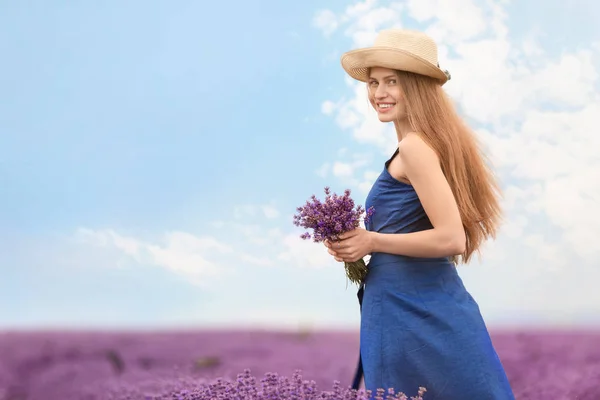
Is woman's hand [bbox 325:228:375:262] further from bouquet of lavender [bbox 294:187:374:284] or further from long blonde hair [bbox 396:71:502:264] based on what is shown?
long blonde hair [bbox 396:71:502:264]

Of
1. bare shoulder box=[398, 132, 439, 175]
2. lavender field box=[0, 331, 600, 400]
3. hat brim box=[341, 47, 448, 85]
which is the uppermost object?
hat brim box=[341, 47, 448, 85]

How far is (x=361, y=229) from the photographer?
2971mm

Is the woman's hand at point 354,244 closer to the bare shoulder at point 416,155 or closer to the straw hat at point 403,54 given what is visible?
the bare shoulder at point 416,155

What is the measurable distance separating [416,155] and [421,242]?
0.34 m

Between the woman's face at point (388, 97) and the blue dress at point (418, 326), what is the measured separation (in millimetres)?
192

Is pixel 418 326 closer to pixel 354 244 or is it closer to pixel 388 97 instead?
pixel 354 244

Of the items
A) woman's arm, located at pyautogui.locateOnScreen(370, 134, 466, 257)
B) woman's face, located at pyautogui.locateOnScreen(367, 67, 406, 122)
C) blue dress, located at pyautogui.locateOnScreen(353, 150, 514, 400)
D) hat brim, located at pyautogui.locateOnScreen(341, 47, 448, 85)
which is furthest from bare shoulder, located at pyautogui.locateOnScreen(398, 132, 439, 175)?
hat brim, located at pyautogui.locateOnScreen(341, 47, 448, 85)

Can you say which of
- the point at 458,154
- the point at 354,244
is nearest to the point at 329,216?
the point at 354,244

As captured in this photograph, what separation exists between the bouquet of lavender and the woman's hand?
1.0 inches

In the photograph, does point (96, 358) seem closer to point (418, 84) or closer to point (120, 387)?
A: point (120, 387)

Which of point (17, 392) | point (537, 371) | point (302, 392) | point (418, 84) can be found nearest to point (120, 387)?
point (17, 392)

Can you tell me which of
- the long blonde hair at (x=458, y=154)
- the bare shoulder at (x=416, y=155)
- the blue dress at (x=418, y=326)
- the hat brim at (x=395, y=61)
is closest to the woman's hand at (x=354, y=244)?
the blue dress at (x=418, y=326)

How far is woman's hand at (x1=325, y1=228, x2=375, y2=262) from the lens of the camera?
2.94m

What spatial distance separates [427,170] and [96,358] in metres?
1.69
